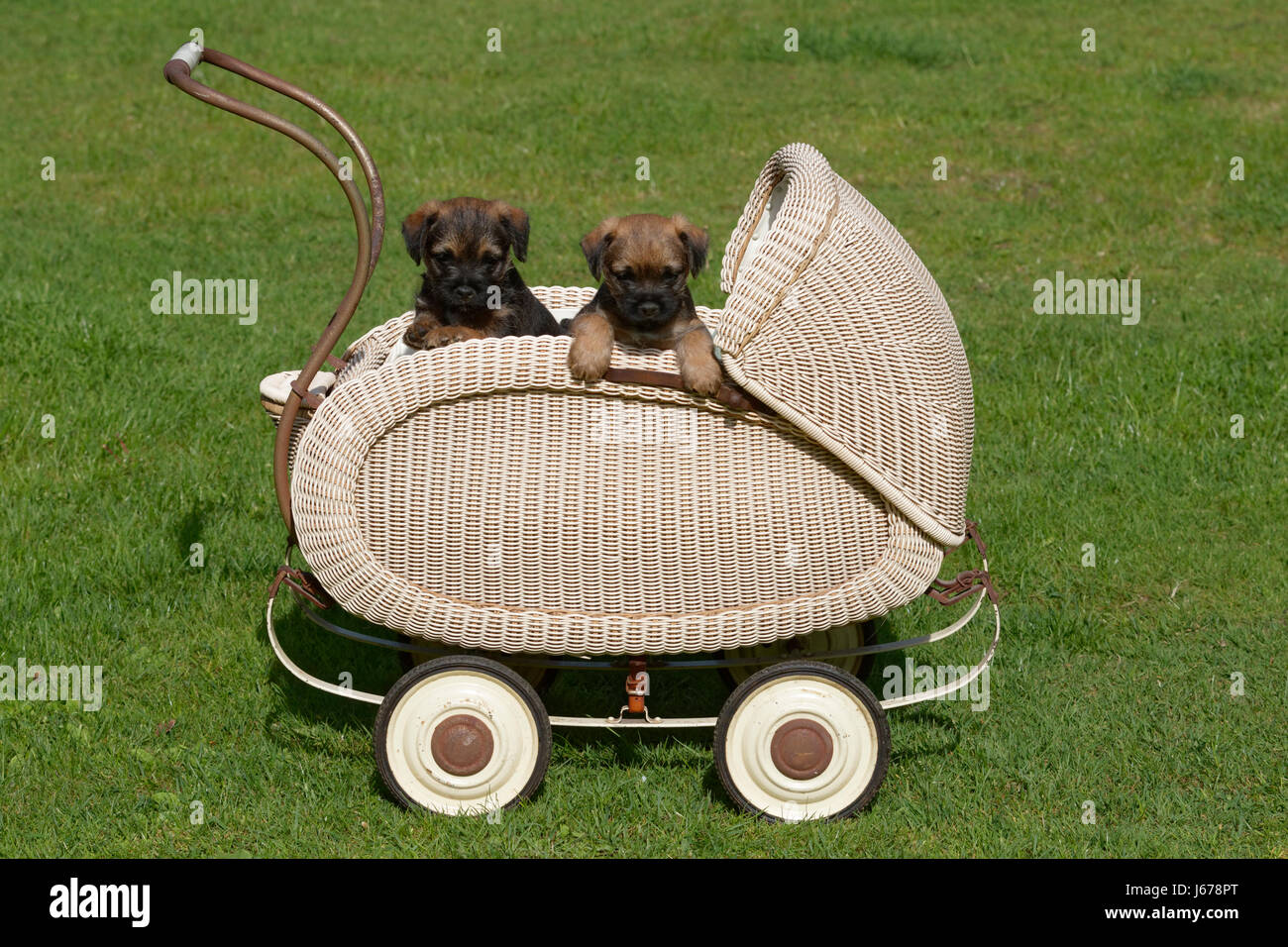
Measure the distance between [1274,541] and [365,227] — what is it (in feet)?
15.8

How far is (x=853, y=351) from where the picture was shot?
4.82 m

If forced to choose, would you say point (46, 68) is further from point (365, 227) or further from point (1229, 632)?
point (1229, 632)

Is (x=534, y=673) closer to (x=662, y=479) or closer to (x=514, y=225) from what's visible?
(x=662, y=479)

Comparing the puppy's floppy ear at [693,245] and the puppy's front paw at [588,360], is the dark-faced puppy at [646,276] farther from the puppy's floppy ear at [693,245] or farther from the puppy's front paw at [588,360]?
the puppy's front paw at [588,360]

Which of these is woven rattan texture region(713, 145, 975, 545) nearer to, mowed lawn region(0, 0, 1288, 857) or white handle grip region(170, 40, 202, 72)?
mowed lawn region(0, 0, 1288, 857)

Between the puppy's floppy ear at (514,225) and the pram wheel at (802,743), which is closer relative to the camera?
the pram wheel at (802,743)

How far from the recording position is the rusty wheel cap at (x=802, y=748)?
5051mm

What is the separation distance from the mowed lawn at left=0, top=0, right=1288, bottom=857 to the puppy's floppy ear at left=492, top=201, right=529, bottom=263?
187cm

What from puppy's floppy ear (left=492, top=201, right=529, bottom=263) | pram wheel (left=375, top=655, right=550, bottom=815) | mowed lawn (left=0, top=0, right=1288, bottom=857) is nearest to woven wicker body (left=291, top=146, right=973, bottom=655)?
pram wheel (left=375, top=655, right=550, bottom=815)

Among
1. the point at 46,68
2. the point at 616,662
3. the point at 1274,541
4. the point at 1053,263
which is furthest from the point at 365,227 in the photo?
the point at 46,68

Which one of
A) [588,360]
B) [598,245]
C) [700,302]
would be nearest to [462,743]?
[588,360]

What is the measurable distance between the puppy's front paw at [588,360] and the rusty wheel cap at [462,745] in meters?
1.29

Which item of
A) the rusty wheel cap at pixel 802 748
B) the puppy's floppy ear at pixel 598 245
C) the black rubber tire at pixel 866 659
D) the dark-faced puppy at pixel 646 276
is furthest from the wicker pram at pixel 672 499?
the black rubber tire at pixel 866 659

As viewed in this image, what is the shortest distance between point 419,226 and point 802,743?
8.09 feet
